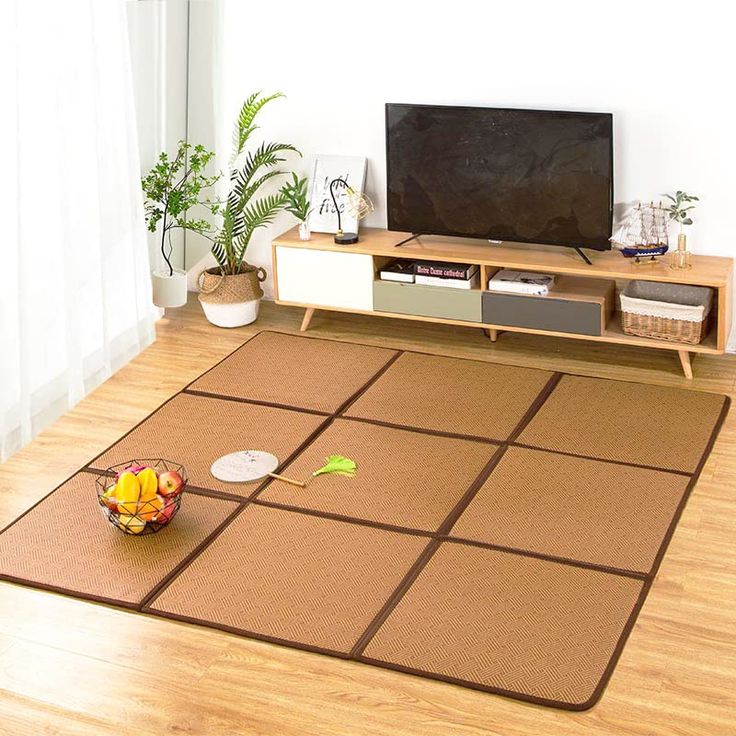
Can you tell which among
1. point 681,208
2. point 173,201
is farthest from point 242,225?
point 681,208

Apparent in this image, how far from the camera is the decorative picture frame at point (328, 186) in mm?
5441

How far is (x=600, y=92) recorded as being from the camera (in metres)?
4.96

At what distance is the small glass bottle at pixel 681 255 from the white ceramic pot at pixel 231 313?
1.93 m

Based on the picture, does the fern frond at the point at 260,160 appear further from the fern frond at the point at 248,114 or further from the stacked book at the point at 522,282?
the stacked book at the point at 522,282

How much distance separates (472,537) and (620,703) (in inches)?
34.1

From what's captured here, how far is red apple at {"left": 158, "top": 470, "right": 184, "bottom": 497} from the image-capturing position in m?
3.69

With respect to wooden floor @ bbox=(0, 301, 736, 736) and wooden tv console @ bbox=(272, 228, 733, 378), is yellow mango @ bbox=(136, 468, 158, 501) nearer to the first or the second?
wooden floor @ bbox=(0, 301, 736, 736)

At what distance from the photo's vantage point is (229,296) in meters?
5.50

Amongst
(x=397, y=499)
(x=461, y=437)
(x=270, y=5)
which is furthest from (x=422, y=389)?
(x=270, y=5)

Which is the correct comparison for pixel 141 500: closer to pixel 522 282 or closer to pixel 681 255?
pixel 522 282

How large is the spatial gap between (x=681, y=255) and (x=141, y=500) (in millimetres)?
2456

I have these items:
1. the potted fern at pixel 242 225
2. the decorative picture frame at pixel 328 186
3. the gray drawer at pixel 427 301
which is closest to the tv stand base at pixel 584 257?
the gray drawer at pixel 427 301

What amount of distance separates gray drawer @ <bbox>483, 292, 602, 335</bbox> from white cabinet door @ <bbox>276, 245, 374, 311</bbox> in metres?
0.57

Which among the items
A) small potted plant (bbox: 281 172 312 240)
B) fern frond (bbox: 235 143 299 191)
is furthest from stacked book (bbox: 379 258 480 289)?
fern frond (bbox: 235 143 299 191)
